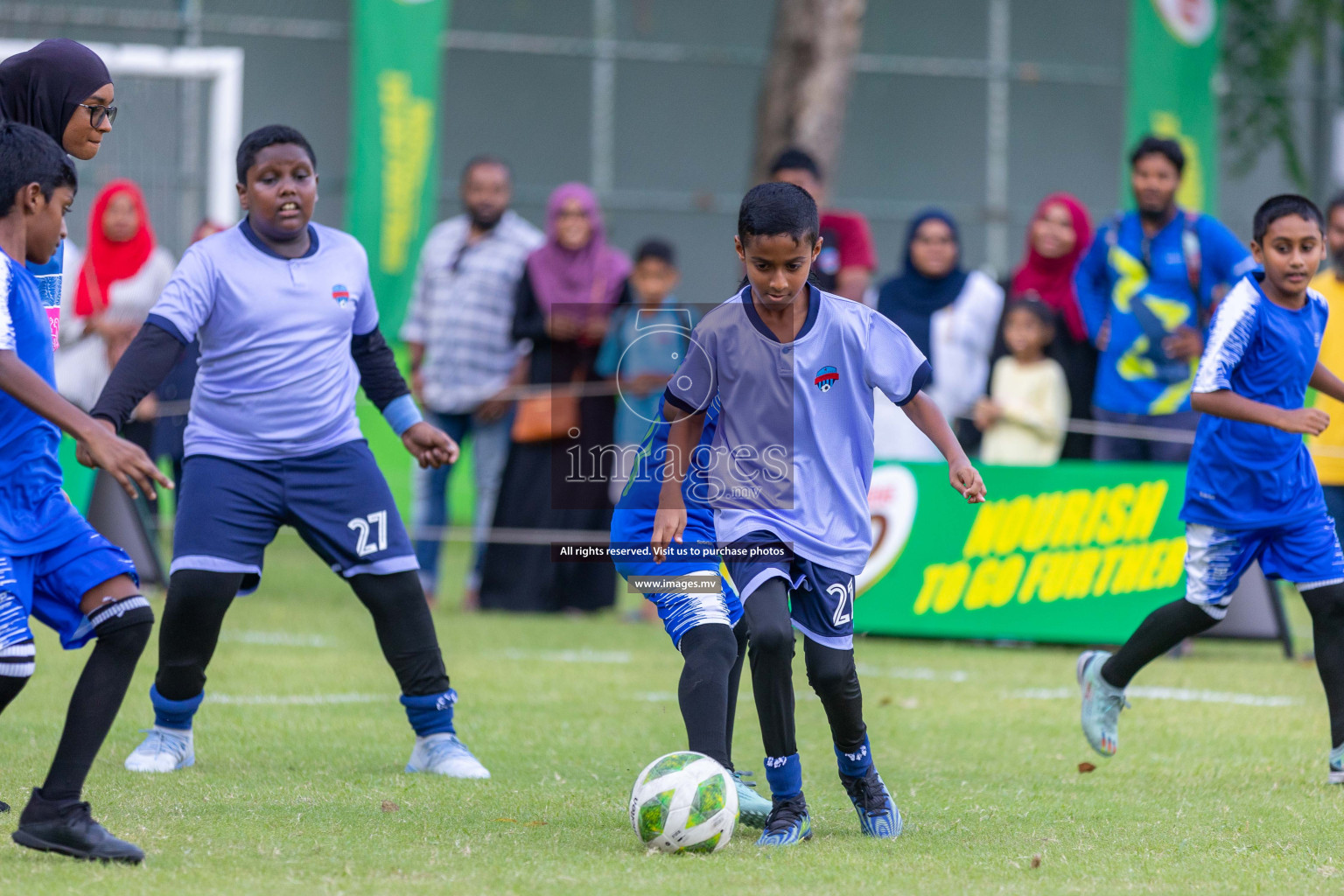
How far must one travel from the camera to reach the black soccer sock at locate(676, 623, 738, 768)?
4953 mm

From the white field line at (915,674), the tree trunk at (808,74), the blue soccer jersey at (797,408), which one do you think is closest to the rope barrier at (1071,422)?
the white field line at (915,674)

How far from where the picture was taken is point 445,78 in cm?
1862

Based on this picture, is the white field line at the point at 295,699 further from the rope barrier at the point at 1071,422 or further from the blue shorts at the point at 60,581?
the blue shorts at the point at 60,581

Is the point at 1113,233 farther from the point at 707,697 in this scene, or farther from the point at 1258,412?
the point at 707,697

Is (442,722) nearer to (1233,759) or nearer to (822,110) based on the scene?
(1233,759)

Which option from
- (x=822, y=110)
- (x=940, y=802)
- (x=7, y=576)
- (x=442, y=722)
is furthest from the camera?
(x=822, y=110)

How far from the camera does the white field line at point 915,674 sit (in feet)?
28.0

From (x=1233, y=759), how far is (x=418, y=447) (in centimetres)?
316

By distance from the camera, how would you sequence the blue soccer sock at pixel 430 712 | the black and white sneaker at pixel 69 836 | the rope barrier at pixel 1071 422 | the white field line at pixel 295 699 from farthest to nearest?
1. the rope barrier at pixel 1071 422
2. the white field line at pixel 295 699
3. the blue soccer sock at pixel 430 712
4. the black and white sneaker at pixel 69 836

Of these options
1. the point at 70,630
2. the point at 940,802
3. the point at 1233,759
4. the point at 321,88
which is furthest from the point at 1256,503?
the point at 321,88

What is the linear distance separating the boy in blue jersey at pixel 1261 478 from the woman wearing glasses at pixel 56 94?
3789mm

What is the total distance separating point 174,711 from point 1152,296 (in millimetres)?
5619

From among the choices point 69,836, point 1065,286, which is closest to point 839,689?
point 69,836

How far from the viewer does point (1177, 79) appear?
17109 mm
